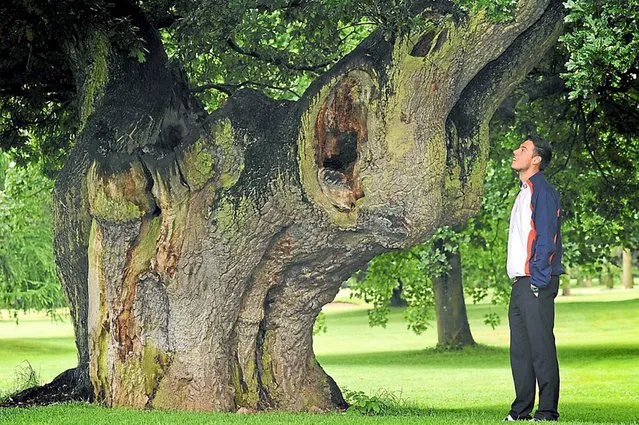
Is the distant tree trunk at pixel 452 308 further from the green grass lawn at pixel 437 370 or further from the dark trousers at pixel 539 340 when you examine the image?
the dark trousers at pixel 539 340

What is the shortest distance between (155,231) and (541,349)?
13.4 feet

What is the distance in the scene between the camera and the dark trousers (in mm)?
9938

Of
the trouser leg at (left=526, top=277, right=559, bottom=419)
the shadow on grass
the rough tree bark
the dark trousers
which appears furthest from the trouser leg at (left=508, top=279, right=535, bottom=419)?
the shadow on grass

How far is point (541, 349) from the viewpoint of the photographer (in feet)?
32.6

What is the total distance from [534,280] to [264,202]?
295 centimetres

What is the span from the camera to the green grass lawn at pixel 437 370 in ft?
33.7

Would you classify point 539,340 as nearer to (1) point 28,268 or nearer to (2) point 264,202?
(2) point 264,202

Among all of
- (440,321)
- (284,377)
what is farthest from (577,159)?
(440,321)

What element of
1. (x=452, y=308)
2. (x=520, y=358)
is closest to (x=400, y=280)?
(x=452, y=308)

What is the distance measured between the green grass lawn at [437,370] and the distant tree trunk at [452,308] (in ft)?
2.30

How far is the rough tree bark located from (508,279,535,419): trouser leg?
1.26 metres

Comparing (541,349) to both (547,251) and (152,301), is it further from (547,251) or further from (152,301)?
(152,301)

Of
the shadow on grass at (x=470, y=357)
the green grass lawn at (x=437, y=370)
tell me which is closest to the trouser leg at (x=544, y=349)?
the green grass lawn at (x=437, y=370)

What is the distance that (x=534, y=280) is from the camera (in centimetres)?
975
